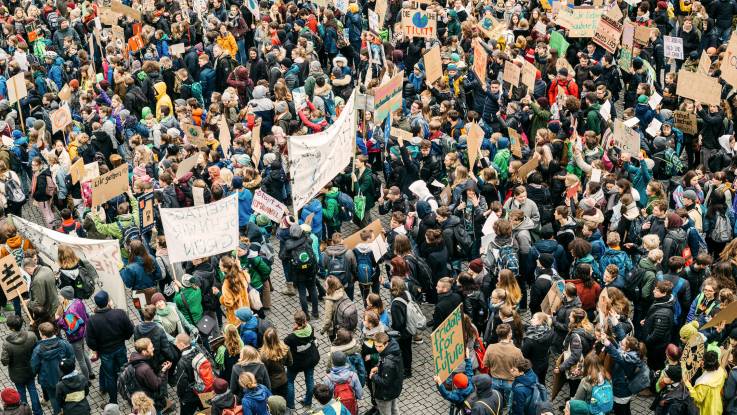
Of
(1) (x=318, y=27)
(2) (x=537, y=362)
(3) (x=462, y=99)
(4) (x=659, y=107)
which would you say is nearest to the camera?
(2) (x=537, y=362)

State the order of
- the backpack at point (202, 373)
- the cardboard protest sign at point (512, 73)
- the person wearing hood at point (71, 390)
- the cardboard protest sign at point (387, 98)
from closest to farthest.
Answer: the backpack at point (202, 373), the person wearing hood at point (71, 390), the cardboard protest sign at point (387, 98), the cardboard protest sign at point (512, 73)

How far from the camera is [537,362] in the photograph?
37.9 ft

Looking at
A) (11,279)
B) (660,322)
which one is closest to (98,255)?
(11,279)

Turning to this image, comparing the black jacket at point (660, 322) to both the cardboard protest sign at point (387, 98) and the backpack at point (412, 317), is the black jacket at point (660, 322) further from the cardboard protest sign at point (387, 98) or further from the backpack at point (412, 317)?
the cardboard protest sign at point (387, 98)

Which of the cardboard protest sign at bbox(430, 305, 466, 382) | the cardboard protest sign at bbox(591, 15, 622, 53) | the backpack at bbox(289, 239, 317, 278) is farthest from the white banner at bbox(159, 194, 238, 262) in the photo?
the cardboard protest sign at bbox(591, 15, 622, 53)

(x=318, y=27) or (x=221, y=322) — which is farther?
(x=318, y=27)

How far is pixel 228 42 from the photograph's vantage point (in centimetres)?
2186

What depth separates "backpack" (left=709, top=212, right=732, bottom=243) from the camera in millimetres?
14008

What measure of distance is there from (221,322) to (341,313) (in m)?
2.89

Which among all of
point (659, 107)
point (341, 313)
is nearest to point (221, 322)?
point (341, 313)

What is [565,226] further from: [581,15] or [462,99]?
[581,15]

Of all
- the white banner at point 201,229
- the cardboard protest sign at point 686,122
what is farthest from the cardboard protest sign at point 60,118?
the cardboard protest sign at point 686,122

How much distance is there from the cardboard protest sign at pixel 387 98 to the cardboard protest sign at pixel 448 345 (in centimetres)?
610

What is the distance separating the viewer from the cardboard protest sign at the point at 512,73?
58.8 ft
